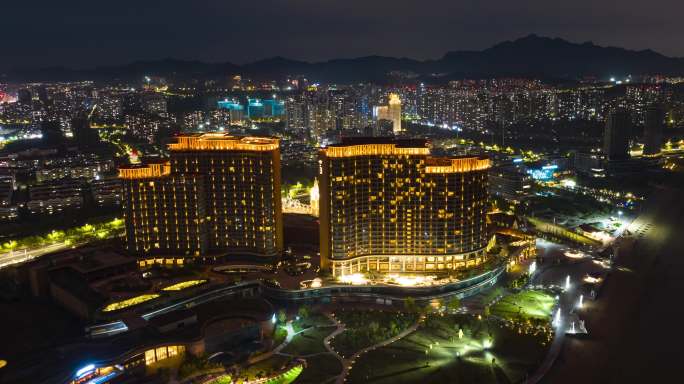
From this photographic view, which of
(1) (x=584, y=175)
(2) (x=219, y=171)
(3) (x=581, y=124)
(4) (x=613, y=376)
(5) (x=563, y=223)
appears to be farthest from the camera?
(3) (x=581, y=124)

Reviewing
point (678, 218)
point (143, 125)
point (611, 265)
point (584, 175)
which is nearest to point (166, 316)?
point (611, 265)

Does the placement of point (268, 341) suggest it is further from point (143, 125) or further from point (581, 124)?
point (581, 124)

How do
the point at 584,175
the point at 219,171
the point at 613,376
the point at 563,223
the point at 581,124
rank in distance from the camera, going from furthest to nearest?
the point at 581,124 → the point at 584,175 → the point at 563,223 → the point at 219,171 → the point at 613,376

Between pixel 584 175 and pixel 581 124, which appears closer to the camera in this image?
pixel 584 175

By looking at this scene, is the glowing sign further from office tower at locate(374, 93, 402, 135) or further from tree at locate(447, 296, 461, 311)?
office tower at locate(374, 93, 402, 135)

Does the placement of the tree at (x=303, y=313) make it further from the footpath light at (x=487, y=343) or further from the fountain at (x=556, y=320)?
the fountain at (x=556, y=320)

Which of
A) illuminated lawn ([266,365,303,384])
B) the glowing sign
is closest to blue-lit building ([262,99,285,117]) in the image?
illuminated lawn ([266,365,303,384])

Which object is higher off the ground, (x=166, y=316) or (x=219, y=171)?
(x=219, y=171)

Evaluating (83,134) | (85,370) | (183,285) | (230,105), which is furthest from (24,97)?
(85,370)
